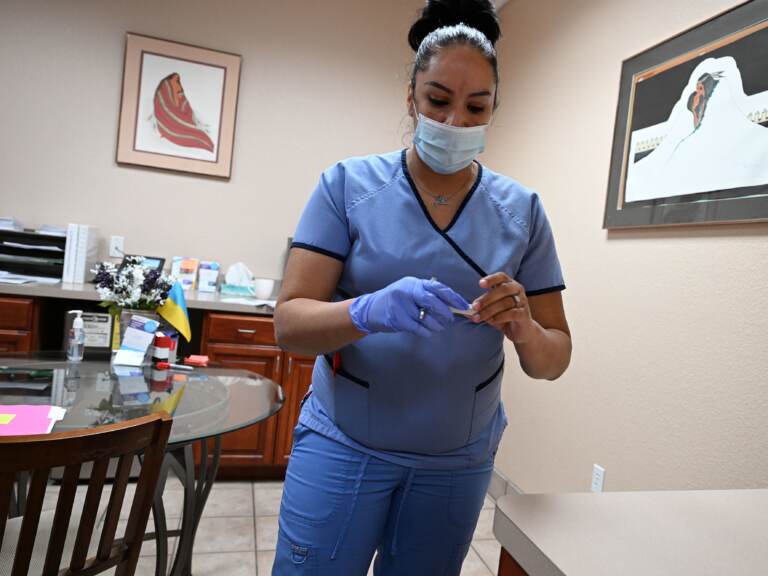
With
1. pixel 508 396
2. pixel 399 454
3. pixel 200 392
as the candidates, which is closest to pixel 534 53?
pixel 508 396

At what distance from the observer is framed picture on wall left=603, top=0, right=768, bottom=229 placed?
1582 millimetres

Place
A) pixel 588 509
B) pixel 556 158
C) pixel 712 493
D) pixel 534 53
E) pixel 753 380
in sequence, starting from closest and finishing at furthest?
pixel 588 509, pixel 712 493, pixel 753 380, pixel 556 158, pixel 534 53

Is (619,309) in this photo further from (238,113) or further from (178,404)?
(238,113)

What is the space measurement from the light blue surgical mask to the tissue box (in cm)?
237

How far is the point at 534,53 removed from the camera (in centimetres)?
298

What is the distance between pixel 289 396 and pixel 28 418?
1.60 metres

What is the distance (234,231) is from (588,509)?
2.91 m

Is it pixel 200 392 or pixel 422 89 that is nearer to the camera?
pixel 422 89

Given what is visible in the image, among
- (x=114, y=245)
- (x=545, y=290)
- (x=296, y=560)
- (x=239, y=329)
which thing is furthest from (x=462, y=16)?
(x=114, y=245)

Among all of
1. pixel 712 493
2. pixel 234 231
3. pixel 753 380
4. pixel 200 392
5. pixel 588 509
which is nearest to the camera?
pixel 588 509

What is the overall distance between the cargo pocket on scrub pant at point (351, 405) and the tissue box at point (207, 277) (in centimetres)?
238

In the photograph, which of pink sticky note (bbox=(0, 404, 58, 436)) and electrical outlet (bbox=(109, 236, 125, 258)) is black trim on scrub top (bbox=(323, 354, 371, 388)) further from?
electrical outlet (bbox=(109, 236, 125, 258))

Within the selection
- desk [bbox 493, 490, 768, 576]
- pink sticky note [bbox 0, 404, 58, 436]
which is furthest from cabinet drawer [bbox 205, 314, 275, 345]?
desk [bbox 493, 490, 768, 576]

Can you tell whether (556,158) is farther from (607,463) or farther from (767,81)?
(607,463)
